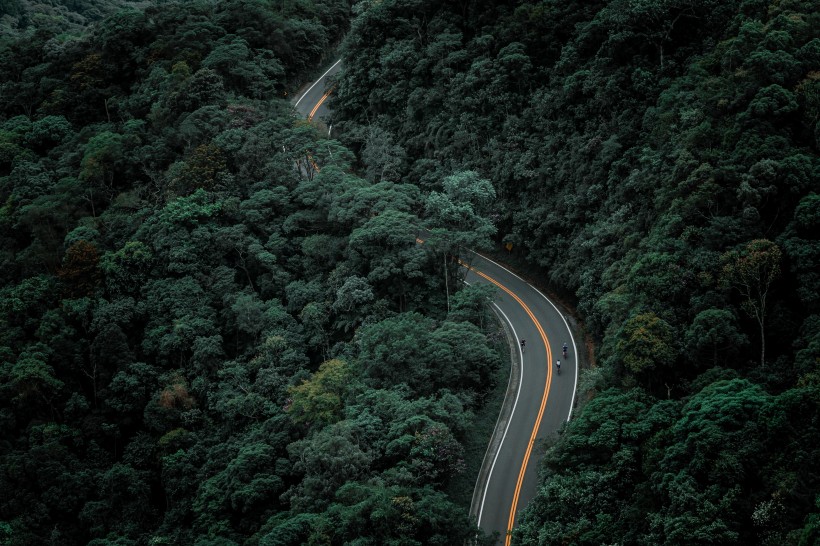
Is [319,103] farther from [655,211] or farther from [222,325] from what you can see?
[655,211]

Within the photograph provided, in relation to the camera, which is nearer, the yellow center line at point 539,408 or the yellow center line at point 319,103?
the yellow center line at point 539,408

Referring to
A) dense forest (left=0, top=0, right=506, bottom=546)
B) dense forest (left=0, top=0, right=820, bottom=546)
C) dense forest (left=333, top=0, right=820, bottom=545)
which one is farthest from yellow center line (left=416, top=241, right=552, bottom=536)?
dense forest (left=0, top=0, right=506, bottom=546)

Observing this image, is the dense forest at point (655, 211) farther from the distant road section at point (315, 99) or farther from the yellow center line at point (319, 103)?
the distant road section at point (315, 99)

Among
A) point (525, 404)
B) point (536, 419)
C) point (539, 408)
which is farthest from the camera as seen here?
point (525, 404)

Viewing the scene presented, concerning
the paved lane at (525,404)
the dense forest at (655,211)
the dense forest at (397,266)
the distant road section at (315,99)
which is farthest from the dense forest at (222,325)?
the dense forest at (655,211)

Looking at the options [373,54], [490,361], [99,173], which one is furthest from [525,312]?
[99,173]

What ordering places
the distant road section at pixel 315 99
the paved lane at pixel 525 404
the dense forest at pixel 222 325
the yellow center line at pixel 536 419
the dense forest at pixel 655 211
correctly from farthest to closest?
the distant road section at pixel 315 99 < the dense forest at pixel 222 325 < the paved lane at pixel 525 404 < the yellow center line at pixel 536 419 < the dense forest at pixel 655 211

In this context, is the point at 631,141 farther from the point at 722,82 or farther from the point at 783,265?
the point at 783,265

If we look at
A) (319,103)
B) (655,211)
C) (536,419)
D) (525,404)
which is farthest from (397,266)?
(319,103)

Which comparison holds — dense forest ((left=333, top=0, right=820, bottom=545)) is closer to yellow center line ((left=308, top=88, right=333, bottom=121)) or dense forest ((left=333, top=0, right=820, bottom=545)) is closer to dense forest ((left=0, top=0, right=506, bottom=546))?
dense forest ((left=0, top=0, right=506, bottom=546))
